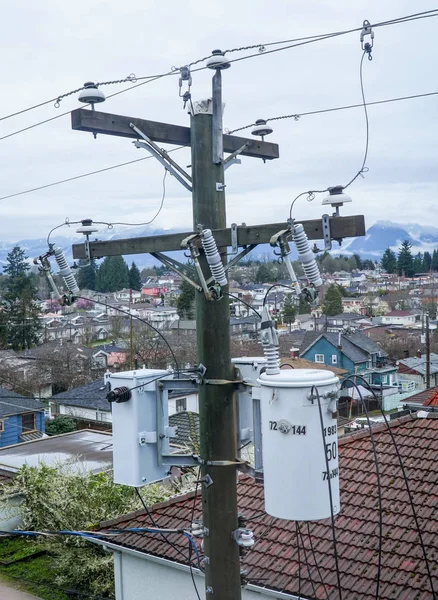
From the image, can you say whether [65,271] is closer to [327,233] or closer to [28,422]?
[327,233]

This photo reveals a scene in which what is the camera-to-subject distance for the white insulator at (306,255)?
157 inches

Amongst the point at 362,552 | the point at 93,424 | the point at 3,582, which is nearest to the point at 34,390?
the point at 93,424

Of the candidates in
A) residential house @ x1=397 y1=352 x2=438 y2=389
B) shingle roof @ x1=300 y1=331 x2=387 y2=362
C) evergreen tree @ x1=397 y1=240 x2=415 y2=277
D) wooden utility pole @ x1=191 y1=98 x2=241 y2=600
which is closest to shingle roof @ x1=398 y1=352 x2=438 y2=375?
residential house @ x1=397 y1=352 x2=438 y2=389

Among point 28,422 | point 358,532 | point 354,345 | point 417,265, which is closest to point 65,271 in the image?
point 358,532

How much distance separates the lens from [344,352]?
42.4 metres

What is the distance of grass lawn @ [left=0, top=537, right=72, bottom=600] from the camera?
13.4 meters

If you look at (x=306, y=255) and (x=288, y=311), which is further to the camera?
(x=288, y=311)

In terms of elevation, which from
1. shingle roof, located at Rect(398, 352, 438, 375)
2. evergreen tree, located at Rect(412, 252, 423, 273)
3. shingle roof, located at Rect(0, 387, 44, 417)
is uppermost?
evergreen tree, located at Rect(412, 252, 423, 273)

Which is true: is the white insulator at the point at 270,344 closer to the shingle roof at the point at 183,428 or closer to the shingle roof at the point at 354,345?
the shingle roof at the point at 183,428

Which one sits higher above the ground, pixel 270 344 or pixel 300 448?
pixel 270 344

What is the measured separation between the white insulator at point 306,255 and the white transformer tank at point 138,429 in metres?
1.58

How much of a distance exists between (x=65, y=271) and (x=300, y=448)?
242cm

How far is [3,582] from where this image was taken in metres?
14.0

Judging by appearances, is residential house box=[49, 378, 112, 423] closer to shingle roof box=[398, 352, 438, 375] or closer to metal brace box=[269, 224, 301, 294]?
shingle roof box=[398, 352, 438, 375]
